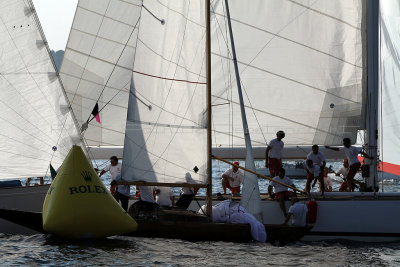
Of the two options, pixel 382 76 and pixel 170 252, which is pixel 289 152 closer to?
pixel 382 76

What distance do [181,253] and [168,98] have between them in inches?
143

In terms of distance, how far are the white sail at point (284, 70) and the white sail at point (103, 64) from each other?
471 centimetres

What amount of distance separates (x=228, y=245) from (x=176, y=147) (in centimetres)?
245

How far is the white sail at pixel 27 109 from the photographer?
66.0 feet

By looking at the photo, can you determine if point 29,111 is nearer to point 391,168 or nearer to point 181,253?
point 181,253

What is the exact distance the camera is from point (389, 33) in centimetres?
2073

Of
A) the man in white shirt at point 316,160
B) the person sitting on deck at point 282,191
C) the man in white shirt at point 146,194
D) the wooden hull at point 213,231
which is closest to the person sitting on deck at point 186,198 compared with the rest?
the man in white shirt at point 146,194

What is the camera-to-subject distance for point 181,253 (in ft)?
55.9

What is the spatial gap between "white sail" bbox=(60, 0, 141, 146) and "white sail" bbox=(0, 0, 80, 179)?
4.92 m

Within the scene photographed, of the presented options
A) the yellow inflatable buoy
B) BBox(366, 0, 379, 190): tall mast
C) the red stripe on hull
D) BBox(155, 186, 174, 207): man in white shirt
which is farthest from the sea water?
BBox(366, 0, 379, 190): tall mast

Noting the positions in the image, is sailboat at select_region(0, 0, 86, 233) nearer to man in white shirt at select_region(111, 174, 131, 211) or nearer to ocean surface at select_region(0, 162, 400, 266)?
→ man in white shirt at select_region(111, 174, 131, 211)

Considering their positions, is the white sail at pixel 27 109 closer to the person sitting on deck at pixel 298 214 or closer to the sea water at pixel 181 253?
the sea water at pixel 181 253

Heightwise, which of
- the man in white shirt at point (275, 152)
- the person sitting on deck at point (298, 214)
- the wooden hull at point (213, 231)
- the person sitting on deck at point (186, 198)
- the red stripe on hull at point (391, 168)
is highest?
the man in white shirt at point (275, 152)

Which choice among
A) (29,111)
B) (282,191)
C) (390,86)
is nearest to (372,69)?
(390,86)
